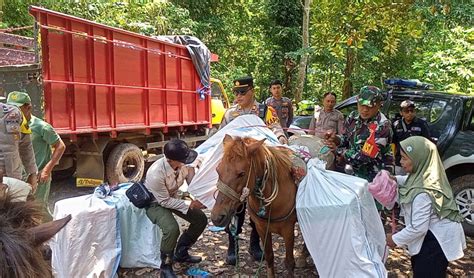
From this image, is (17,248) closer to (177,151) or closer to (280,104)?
(177,151)

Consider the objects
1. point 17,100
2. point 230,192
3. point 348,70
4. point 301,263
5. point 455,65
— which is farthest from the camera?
point 348,70

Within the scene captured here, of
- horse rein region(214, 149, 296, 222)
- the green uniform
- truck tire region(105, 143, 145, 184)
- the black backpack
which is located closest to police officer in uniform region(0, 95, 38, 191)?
the green uniform

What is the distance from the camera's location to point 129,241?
12.4 feet

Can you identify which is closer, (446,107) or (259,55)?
(446,107)

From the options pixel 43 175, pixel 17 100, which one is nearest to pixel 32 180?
pixel 43 175

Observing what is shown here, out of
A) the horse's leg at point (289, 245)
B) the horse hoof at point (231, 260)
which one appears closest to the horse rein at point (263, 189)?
the horse's leg at point (289, 245)

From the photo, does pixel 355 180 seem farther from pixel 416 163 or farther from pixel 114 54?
pixel 114 54

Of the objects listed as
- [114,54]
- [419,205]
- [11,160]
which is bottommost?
[419,205]

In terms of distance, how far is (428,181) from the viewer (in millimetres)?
2598

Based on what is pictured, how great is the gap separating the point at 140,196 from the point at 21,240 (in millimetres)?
→ 2534

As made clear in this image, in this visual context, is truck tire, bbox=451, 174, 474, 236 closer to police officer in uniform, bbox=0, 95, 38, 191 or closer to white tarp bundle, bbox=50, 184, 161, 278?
white tarp bundle, bbox=50, 184, 161, 278

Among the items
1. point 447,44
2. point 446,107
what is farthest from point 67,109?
point 447,44

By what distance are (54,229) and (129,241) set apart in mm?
2772

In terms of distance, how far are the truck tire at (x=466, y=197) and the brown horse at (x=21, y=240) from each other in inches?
198
